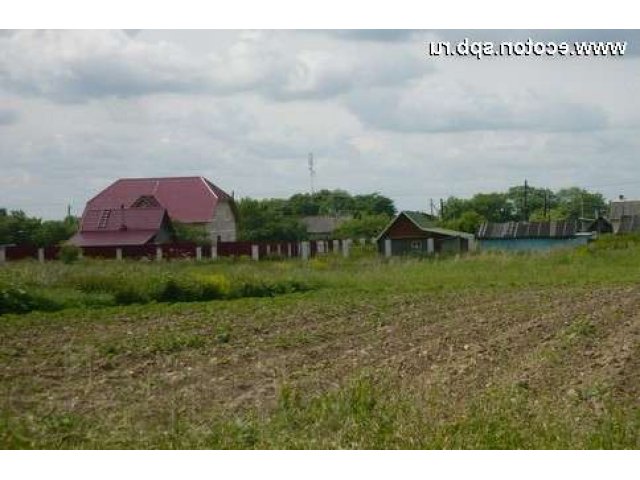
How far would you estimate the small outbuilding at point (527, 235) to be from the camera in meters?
12.6

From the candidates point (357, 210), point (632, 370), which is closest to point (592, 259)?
point (357, 210)

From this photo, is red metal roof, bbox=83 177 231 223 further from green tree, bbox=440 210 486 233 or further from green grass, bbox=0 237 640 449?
green tree, bbox=440 210 486 233

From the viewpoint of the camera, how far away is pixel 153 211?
12.1 meters

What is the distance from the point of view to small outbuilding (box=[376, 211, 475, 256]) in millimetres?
12566

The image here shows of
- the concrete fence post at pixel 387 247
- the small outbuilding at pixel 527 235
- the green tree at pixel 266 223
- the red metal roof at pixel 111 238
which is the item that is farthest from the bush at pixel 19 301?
the small outbuilding at pixel 527 235

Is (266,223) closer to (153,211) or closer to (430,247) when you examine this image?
(153,211)

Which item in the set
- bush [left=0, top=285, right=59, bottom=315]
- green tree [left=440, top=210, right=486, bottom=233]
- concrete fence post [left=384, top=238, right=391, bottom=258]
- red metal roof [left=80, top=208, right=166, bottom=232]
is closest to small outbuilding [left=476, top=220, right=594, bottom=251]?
green tree [left=440, top=210, right=486, bottom=233]

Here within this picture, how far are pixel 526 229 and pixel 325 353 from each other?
11.8ft

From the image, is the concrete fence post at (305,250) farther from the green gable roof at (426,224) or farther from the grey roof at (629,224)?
the grey roof at (629,224)

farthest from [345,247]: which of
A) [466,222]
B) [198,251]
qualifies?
[466,222]

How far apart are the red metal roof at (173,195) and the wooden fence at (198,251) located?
0.67 m

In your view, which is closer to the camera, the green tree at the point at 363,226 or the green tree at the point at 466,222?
the green tree at the point at 466,222

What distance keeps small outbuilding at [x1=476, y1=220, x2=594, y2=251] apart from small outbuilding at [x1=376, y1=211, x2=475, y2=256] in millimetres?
250
